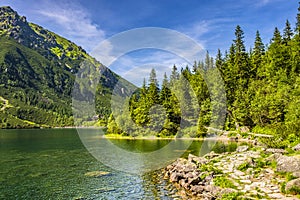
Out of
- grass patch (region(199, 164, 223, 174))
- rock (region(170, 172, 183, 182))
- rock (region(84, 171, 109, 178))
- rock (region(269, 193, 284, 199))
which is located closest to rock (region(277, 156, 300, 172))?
rock (region(269, 193, 284, 199))

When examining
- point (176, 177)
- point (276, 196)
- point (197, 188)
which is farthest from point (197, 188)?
point (276, 196)

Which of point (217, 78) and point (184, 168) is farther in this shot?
point (217, 78)

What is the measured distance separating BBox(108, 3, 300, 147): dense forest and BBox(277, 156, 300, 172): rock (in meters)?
30.8

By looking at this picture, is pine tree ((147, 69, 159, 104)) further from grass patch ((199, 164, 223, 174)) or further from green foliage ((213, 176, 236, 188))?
green foliage ((213, 176, 236, 188))

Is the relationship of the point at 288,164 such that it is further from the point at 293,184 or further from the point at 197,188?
the point at 197,188

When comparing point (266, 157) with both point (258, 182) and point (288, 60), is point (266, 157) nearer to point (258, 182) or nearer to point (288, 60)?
point (258, 182)

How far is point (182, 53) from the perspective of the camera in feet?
104

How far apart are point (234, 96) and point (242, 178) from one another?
55.7 m

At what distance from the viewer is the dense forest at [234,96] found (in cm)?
5625

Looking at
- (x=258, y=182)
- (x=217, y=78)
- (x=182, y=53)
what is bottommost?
(x=258, y=182)

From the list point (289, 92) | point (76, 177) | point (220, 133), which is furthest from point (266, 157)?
point (220, 133)

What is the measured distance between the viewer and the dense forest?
56250 mm

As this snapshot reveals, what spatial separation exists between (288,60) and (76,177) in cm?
5641

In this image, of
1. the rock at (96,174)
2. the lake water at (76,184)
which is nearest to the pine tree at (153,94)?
the lake water at (76,184)
